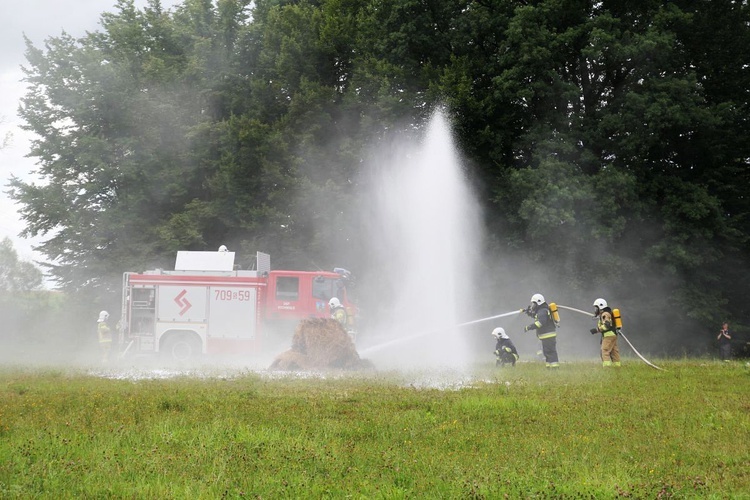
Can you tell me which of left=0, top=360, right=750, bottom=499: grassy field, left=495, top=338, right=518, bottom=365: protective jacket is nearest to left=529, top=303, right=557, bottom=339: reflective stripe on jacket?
left=495, top=338, right=518, bottom=365: protective jacket

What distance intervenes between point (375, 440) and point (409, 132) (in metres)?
23.5

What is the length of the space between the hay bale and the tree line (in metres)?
12.5

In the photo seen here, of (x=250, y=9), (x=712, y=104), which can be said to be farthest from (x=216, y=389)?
(x=250, y=9)

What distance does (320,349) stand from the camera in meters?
18.3

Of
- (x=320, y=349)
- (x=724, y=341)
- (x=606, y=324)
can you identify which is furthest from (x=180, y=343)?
(x=724, y=341)

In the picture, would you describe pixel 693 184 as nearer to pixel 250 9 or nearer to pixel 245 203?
A: pixel 245 203

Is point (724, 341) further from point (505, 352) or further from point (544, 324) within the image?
point (544, 324)

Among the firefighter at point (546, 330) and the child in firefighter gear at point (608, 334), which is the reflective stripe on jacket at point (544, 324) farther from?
the child in firefighter gear at point (608, 334)

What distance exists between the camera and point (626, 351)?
3138 centimetres

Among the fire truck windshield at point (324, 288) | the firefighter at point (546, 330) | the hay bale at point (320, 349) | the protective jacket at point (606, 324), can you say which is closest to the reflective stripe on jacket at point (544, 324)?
the firefighter at point (546, 330)

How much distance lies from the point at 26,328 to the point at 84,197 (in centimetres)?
920

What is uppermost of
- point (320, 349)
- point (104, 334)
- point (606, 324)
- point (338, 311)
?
point (338, 311)

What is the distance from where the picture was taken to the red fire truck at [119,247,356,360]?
22.9 m

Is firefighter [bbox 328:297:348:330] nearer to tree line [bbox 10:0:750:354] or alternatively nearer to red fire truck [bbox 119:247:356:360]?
red fire truck [bbox 119:247:356:360]
